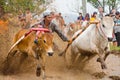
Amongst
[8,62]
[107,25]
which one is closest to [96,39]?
[107,25]

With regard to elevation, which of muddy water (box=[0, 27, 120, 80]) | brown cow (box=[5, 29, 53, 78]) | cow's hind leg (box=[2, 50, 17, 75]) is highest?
brown cow (box=[5, 29, 53, 78])

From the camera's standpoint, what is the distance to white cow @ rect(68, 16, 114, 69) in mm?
11508

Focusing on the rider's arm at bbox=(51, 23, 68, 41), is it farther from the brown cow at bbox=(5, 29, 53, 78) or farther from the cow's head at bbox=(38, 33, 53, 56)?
the cow's head at bbox=(38, 33, 53, 56)

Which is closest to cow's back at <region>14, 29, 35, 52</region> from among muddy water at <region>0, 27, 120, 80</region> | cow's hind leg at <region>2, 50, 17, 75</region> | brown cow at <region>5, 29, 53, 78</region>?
brown cow at <region>5, 29, 53, 78</region>

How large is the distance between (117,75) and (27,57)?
2665 millimetres

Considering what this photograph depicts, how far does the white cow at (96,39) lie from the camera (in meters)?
11.5

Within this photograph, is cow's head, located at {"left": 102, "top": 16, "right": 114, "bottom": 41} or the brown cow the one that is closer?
the brown cow

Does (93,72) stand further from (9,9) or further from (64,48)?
(9,9)

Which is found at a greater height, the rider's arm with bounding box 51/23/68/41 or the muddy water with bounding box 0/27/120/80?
the rider's arm with bounding box 51/23/68/41

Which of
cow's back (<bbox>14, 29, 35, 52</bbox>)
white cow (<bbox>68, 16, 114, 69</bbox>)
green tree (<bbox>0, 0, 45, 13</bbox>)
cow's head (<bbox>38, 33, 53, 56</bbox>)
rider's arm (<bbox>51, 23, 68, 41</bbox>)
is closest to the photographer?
cow's head (<bbox>38, 33, 53, 56</bbox>)

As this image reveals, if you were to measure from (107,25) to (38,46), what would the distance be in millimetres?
2167

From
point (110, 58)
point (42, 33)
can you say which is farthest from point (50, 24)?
point (110, 58)

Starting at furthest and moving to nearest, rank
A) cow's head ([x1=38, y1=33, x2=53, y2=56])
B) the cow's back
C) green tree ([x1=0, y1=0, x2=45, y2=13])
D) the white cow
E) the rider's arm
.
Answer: green tree ([x1=0, y1=0, x2=45, y2=13]), the rider's arm, the white cow, the cow's back, cow's head ([x1=38, y1=33, x2=53, y2=56])

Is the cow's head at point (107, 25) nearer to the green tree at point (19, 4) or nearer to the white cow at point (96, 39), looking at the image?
the white cow at point (96, 39)
